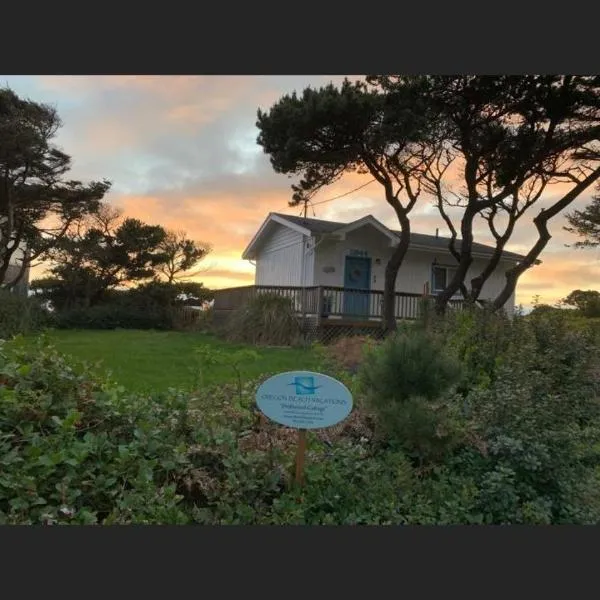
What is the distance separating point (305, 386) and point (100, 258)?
1990 centimetres

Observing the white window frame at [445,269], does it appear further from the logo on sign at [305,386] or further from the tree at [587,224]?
the logo on sign at [305,386]

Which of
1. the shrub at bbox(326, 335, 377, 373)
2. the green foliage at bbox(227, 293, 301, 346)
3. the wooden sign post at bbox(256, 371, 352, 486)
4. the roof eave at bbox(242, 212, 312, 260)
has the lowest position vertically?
the wooden sign post at bbox(256, 371, 352, 486)

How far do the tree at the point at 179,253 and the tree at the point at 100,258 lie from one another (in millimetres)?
250

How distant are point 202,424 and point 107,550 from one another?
4.11 ft

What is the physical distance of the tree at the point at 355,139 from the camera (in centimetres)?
1339

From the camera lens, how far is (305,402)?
10.8ft

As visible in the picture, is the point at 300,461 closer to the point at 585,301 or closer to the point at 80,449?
the point at 80,449

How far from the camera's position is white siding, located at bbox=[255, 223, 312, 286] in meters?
19.4

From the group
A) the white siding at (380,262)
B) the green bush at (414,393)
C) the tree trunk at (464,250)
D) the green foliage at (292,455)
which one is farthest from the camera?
the white siding at (380,262)

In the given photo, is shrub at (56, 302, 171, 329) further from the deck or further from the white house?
the white house

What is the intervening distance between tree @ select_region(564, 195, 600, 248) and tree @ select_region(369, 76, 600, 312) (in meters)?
2.53

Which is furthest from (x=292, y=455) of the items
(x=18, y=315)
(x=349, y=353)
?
(x=18, y=315)

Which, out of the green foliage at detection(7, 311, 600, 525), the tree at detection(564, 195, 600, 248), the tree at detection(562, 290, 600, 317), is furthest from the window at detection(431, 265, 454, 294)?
the green foliage at detection(7, 311, 600, 525)

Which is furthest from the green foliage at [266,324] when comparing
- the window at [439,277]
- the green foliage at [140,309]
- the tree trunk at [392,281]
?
the window at [439,277]
